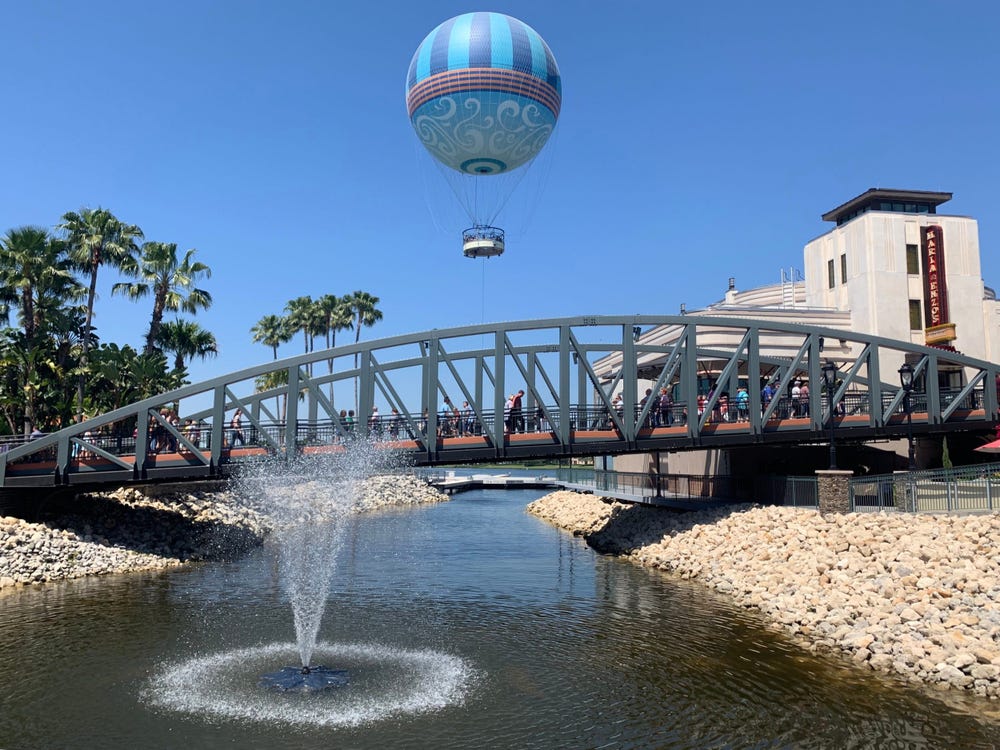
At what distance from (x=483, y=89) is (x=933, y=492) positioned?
69.1 ft

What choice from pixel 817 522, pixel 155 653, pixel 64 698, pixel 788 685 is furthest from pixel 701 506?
pixel 64 698

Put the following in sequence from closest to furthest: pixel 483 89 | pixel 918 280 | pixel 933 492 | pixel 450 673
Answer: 1. pixel 450 673
2. pixel 933 492
3. pixel 483 89
4. pixel 918 280

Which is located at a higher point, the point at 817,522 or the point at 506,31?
the point at 506,31

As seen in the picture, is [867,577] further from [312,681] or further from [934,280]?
[934,280]

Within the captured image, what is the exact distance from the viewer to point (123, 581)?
26.2m

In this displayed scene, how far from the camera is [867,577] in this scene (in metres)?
20.7

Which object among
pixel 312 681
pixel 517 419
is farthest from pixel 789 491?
pixel 312 681

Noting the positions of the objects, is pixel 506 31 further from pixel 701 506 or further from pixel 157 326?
pixel 157 326

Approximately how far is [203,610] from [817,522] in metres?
19.7

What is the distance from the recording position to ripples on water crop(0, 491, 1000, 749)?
12938 millimetres

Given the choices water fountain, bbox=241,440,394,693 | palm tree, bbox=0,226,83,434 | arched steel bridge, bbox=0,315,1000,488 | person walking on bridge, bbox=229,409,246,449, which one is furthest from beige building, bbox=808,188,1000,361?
palm tree, bbox=0,226,83,434

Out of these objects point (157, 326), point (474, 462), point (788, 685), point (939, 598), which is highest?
point (157, 326)

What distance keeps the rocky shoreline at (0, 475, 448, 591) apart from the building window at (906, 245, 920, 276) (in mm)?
42245

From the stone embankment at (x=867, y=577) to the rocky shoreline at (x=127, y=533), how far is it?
59.8 ft
